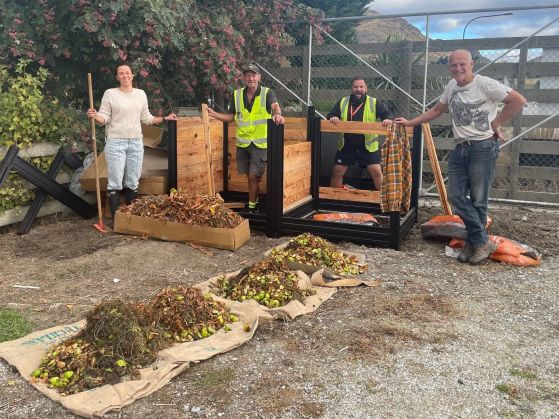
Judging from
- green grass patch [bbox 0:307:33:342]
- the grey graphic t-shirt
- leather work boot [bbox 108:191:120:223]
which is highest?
the grey graphic t-shirt

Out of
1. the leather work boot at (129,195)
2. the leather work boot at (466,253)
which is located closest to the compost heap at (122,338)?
the leather work boot at (466,253)

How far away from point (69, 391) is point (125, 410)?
0.36 meters

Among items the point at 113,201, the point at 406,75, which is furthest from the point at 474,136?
the point at 113,201

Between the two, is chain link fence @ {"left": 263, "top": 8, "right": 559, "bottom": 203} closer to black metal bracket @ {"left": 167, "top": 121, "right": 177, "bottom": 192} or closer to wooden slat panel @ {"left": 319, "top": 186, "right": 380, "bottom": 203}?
wooden slat panel @ {"left": 319, "top": 186, "right": 380, "bottom": 203}

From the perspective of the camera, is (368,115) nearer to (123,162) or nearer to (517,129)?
(517,129)

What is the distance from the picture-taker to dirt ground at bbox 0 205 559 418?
10.4ft

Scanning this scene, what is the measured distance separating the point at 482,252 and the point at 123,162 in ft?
13.8

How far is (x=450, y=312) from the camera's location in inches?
179

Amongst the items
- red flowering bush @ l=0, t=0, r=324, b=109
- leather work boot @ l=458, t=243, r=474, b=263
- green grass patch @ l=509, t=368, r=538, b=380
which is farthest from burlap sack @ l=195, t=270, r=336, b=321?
red flowering bush @ l=0, t=0, r=324, b=109

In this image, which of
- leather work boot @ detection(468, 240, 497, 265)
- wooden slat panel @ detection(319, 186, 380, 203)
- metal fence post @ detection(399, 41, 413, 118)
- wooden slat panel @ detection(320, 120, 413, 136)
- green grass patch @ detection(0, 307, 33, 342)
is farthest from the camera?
metal fence post @ detection(399, 41, 413, 118)

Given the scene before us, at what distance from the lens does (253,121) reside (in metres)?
7.04

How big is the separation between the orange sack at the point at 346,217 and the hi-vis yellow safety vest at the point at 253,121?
Answer: 3.73 feet

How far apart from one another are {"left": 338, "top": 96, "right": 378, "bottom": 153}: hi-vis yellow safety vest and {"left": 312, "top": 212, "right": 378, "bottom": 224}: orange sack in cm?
115

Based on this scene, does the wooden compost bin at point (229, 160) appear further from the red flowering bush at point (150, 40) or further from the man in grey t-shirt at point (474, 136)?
the man in grey t-shirt at point (474, 136)
